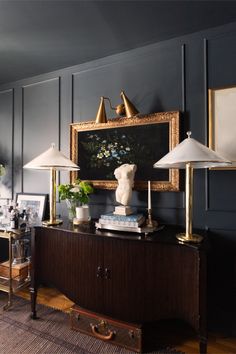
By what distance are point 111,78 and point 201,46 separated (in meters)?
0.88

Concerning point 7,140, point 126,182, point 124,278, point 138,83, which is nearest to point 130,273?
point 124,278

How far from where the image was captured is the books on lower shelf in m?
1.91

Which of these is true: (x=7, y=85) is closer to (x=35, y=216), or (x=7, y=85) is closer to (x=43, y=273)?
(x=35, y=216)

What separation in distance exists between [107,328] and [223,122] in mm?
1872

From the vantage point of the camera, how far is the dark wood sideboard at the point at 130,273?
1.61m

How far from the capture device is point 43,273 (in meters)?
2.23

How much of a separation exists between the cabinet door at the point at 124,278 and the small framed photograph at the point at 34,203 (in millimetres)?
1245

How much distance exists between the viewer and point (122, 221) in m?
1.95

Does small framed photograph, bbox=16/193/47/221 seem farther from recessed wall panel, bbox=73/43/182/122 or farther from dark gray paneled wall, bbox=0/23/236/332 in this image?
recessed wall panel, bbox=73/43/182/122

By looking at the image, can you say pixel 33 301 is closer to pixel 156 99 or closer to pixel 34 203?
pixel 34 203

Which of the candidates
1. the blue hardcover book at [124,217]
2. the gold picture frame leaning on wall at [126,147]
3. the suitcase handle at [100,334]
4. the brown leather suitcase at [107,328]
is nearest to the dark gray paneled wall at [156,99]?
the gold picture frame leaning on wall at [126,147]

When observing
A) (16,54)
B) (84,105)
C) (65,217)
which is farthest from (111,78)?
(65,217)

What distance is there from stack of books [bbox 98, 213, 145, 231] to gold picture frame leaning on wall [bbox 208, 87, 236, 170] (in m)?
0.81

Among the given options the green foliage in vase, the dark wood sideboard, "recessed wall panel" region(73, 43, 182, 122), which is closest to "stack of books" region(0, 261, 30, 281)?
the dark wood sideboard
